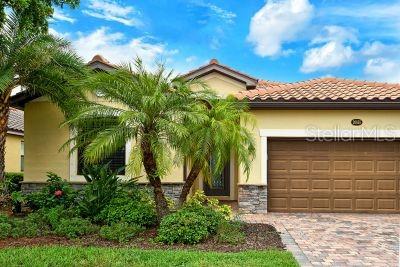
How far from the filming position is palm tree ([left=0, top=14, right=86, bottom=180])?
1241 cm

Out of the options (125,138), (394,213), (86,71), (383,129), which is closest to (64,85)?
(86,71)

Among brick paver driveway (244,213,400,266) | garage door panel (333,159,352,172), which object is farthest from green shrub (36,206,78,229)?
garage door panel (333,159,352,172)

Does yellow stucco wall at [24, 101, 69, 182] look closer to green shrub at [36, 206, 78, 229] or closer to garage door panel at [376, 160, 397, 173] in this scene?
green shrub at [36, 206, 78, 229]

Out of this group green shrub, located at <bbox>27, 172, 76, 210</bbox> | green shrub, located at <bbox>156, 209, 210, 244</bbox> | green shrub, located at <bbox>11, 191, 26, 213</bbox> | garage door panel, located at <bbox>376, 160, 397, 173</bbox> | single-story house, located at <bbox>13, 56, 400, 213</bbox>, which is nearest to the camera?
green shrub, located at <bbox>156, 209, 210, 244</bbox>

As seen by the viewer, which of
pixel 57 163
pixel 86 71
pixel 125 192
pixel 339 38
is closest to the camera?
pixel 125 192

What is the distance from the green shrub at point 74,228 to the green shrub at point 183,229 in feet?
5.90

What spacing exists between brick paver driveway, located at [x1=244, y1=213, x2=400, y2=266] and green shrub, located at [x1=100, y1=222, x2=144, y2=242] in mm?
3412

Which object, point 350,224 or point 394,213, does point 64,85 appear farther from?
point 394,213

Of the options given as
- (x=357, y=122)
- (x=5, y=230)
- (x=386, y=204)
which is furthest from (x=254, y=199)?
(x=5, y=230)

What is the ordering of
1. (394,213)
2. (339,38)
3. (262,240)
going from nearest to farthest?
(262,240) → (394,213) → (339,38)

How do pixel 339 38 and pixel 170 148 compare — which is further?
pixel 339 38

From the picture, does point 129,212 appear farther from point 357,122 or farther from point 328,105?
point 357,122

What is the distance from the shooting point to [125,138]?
9430mm

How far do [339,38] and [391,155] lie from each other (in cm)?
615
